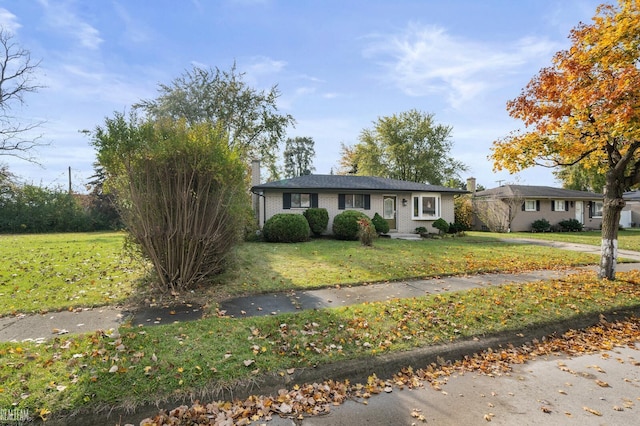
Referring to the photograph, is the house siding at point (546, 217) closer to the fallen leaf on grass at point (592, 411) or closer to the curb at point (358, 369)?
the curb at point (358, 369)

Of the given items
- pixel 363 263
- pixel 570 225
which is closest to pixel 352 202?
pixel 363 263

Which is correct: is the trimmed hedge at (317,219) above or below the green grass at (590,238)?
above

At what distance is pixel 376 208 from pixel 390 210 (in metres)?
1.16

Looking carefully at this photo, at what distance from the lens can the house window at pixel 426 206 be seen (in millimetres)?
19047

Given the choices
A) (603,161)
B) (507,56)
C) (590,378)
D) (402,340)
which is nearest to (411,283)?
(402,340)

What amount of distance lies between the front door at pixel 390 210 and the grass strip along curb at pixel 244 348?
509 inches

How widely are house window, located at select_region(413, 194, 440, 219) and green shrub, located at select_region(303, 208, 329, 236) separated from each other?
6.15 meters

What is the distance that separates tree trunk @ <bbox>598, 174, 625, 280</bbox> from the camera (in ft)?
23.6

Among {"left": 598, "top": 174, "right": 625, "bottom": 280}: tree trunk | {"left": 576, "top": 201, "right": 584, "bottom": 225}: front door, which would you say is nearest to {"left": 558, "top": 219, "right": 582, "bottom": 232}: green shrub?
{"left": 576, "top": 201, "right": 584, "bottom": 225}: front door

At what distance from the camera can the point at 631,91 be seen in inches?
219

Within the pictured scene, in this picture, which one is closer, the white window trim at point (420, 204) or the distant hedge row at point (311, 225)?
the distant hedge row at point (311, 225)

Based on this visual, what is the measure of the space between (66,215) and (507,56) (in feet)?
98.3

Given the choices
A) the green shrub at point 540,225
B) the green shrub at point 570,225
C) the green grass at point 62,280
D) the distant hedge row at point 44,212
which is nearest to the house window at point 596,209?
the green shrub at point 570,225

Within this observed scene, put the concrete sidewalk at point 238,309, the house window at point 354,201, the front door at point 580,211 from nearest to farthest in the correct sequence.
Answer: the concrete sidewalk at point 238,309, the house window at point 354,201, the front door at point 580,211
